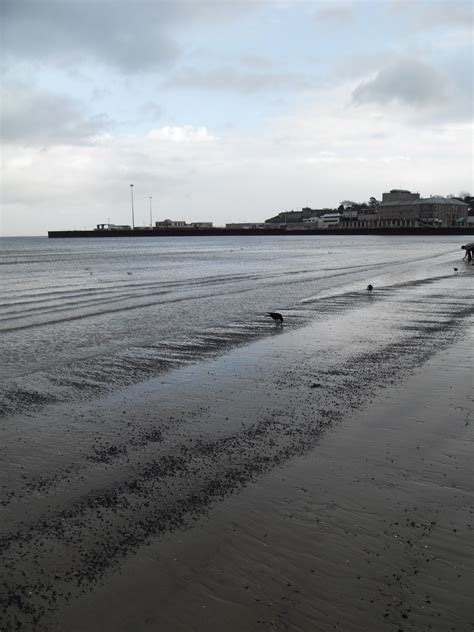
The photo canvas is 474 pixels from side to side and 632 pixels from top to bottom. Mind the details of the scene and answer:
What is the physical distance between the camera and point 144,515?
17.4 feet

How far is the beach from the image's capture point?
4.04 meters

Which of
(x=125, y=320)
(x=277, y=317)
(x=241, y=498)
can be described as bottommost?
(x=241, y=498)

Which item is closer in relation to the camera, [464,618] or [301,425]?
[464,618]

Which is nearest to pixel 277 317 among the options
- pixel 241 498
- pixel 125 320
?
pixel 125 320

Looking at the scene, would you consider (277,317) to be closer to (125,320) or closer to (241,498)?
(125,320)

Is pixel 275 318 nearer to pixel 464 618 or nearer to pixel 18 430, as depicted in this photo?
pixel 18 430

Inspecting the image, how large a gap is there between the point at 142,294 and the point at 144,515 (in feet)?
72.0

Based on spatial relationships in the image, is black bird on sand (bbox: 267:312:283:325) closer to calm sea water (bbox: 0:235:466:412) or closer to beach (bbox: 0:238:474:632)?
calm sea water (bbox: 0:235:466:412)

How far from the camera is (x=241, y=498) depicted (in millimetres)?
5656

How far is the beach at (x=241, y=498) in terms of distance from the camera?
159 inches

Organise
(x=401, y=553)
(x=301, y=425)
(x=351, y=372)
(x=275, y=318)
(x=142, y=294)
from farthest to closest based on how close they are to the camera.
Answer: (x=142, y=294) → (x=275, y=318) → (x=351, y=372) → (x=301, y=425) → (x=401, y=553)

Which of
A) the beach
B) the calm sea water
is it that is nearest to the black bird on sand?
the calm sea water

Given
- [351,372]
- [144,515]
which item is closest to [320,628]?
[144,515]

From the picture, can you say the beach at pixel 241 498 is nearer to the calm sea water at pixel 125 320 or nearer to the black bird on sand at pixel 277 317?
the calm sea water at pixel 125 320
